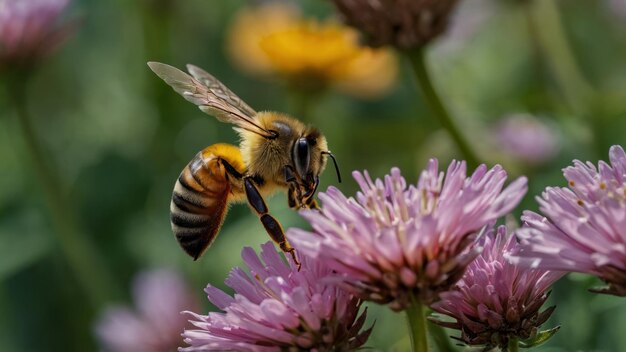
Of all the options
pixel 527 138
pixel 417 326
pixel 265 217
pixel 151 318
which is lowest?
pixel 417 326

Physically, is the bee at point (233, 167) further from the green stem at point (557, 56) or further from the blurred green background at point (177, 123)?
the green stem at point (557, 56)

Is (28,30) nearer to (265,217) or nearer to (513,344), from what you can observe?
(265,217)

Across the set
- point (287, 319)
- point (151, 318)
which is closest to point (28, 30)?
point (151, 318)

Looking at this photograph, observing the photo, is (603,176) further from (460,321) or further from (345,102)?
(345,102)

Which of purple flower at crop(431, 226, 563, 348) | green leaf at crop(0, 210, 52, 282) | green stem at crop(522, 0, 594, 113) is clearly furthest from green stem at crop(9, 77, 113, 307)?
purple flower at crop(431, 226, 563, 348)

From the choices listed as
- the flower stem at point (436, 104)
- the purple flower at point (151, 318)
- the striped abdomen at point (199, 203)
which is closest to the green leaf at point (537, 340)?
the striped abdomen at point (199, 203)

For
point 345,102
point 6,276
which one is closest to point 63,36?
point 6,276
